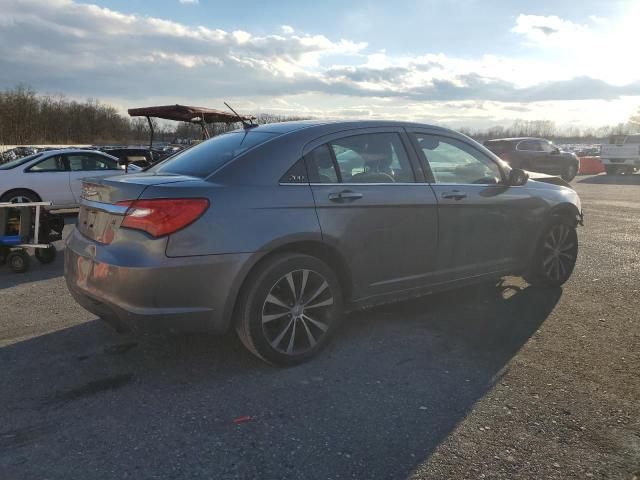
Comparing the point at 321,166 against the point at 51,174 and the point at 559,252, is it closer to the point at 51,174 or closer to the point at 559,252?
the point at 559,252

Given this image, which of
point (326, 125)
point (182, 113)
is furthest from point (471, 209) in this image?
point (182, 113)

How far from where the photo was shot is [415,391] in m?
3.28

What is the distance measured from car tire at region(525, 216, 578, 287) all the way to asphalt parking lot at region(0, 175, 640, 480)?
47 centimetres

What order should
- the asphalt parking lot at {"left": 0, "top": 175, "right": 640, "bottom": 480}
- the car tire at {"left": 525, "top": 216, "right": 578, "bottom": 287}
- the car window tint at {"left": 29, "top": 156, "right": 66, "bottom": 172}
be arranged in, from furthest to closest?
the car window tint at {"left": 29, "top": 156, "right": 66, "bottom": 172}
the car tire at {"left": 525, "top": 216, "right": 578, "bottom": 287}
the asphalt parking lot at {"left": 0, "top": 175, "right": 640, "bottom": 480}

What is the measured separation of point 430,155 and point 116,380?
2923 millimetres

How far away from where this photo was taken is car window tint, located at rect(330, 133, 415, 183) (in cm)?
386

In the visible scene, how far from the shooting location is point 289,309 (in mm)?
3547

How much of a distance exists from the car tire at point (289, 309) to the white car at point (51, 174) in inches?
317

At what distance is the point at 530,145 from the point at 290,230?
61.4ft

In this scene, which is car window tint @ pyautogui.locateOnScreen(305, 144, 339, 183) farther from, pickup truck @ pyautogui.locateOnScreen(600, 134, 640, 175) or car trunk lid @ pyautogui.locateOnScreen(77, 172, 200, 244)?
pickup truck @ pyautogui.locateOnScreen(600, 134, 640, 175)

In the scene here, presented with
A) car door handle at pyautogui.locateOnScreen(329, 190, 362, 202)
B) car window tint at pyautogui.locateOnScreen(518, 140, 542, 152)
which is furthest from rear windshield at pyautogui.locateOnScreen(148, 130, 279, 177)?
car window tint at pyautogui.locateOnScreen(518, 140, 542, 152)

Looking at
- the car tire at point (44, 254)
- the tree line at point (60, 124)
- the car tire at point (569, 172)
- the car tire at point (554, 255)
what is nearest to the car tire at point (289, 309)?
the car tire at point (554, 255)

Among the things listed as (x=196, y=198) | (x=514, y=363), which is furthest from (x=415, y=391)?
(x=196, y=198)

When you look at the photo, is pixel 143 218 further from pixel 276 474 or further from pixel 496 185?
Answer: pixel 496 185
